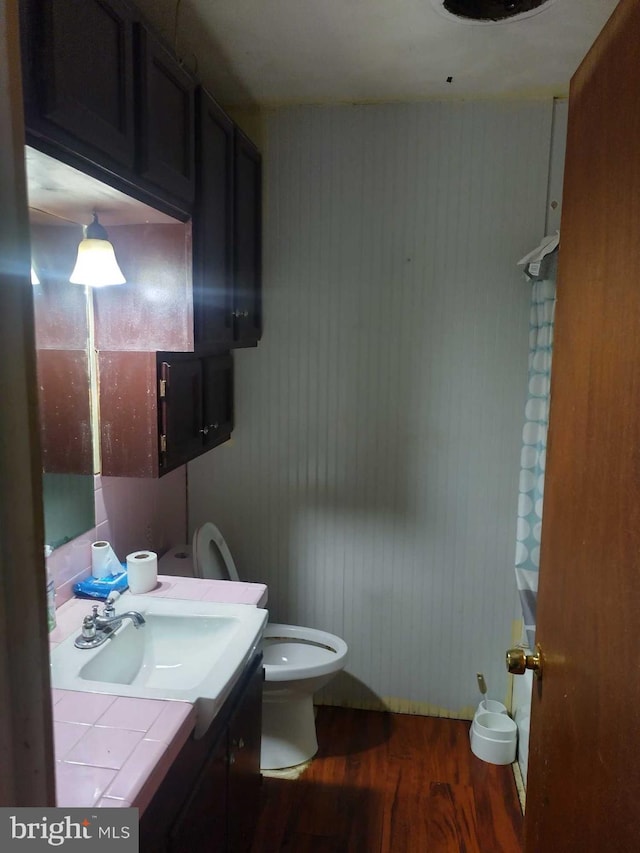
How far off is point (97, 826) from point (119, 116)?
1.20m

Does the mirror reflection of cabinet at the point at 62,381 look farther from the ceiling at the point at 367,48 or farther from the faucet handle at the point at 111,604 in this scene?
the ceiling at the point at 367,48

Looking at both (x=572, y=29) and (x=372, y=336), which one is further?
(x=372, y=336)

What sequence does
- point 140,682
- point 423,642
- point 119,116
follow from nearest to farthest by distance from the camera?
point 119,116 → point 140,682 → point 423,642

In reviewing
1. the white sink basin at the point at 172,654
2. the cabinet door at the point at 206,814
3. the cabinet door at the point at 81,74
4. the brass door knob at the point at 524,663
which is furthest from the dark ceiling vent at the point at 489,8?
the cabinet door at the point at 206,814

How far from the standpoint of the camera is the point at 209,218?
5.58 ft

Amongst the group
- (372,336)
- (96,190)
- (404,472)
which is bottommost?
(404,472)

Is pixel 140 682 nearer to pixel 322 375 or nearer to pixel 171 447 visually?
pixel 171 447

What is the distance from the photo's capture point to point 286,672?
1951mm

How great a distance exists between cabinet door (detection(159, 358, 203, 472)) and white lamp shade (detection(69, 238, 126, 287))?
255 millimetres

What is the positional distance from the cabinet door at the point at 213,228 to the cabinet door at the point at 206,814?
1.05 metres

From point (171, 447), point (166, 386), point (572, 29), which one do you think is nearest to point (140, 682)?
point (171, 447)

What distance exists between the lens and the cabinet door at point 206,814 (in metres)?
1.16

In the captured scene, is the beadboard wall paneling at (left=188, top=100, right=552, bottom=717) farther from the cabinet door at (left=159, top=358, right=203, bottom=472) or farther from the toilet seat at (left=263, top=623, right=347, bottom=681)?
the cabinet door at (left=159, top=358, right=203, bottom=472)

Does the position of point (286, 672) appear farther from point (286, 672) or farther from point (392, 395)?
point (392, 395)
